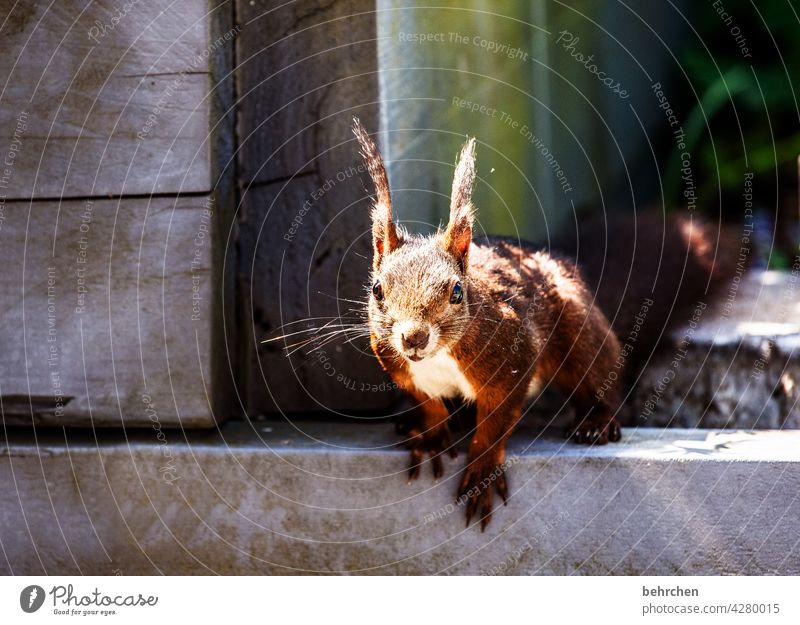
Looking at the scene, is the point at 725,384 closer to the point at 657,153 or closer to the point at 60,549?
the point at 60,549

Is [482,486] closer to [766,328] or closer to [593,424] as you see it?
[593,424]

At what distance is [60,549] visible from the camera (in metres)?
2.05

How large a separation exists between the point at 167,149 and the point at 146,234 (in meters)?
0.21

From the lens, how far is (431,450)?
1.90 metres

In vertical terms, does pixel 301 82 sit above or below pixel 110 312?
above

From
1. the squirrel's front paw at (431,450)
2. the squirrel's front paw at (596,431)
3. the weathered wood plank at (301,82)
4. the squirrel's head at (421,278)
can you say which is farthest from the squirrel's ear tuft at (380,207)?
the squirrel's front paw at (596,431)

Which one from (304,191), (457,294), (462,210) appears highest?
(304,191)

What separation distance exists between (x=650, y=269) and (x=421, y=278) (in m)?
1.06

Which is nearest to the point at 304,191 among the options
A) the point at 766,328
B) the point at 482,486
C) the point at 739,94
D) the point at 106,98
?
the point at 106,98

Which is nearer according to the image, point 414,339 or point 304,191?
point 414,339

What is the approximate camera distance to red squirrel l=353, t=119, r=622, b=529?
164cm

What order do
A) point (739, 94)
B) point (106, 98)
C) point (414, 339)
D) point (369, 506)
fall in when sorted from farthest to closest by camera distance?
point (739, 94) < point (106, 98) < point (369, 506) < point (414, 339)

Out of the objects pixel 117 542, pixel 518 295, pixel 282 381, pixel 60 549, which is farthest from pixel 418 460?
pixel 60 549

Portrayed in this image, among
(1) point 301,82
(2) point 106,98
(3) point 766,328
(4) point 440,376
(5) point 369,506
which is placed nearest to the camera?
(4) point 440,376
